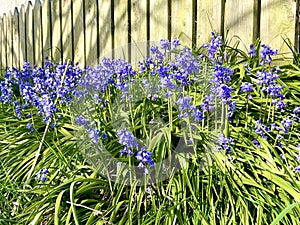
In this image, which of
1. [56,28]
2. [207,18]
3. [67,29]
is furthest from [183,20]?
[56,28]

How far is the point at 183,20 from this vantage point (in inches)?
128

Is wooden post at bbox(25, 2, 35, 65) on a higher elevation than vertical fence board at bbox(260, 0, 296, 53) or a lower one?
higher

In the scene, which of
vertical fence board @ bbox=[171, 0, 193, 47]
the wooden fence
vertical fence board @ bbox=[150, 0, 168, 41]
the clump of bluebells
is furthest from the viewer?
vertical fence board @ bbox=[150, 0, 168, 41]

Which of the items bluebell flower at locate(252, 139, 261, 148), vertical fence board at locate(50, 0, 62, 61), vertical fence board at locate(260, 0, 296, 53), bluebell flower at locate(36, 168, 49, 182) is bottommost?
bluebell flower at locate(36, 168, 49, 182)

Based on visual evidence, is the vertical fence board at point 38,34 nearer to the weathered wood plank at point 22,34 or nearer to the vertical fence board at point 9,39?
the weathered wood plank at point 22,34

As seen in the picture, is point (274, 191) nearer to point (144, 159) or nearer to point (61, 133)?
point (144, 159)

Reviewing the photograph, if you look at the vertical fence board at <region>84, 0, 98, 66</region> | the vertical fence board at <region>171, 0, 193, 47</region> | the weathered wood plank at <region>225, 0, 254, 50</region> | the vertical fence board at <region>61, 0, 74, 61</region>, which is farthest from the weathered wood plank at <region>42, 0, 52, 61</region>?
the weathered wood plank at <region>225, 0, 254, 50</region>

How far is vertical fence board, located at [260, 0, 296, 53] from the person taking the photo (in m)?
2.56

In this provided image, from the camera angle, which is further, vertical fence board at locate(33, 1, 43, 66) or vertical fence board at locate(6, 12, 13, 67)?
vertical fence board at locate(6, 12, 13, 67)

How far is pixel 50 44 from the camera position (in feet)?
18.5

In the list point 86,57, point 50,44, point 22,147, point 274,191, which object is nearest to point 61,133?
point 22,147

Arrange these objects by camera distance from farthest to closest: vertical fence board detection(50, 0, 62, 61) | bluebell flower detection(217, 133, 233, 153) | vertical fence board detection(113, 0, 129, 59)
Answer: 1. vertical fence board detection(50, 0, 62, 61)
2. vertical fence board detection(113, 0, 129, 59)
3. bluebell flower detection(217, 133, 233, 153)

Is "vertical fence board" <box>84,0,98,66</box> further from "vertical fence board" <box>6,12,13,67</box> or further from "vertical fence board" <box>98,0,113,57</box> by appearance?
"vertical fence board" <box>6,12,13,67</box>

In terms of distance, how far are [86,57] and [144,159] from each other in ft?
10.6
